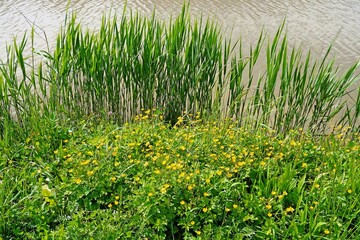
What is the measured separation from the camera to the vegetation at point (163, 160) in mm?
2039

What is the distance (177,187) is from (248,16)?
476 cm

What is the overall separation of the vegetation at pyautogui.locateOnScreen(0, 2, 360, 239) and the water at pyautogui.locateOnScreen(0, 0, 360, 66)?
227 centimetres

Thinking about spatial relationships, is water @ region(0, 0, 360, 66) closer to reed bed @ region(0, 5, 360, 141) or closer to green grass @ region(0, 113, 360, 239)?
reed bed @ region(0, 5, 360, 141)

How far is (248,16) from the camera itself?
637cm

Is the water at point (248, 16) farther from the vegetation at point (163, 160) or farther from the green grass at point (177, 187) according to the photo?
the green grass at point (177, 187)

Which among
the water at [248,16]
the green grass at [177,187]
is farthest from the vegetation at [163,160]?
the water at [248,16]

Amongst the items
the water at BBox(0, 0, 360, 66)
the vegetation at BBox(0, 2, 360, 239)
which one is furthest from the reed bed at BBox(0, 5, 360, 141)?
the water at BBox(0, 0, 360, 66)

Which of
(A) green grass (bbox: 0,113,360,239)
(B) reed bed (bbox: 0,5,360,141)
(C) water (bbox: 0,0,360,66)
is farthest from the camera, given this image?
(C) water (bbox: 0,0,360,66)

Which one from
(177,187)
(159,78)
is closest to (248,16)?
(159,78)

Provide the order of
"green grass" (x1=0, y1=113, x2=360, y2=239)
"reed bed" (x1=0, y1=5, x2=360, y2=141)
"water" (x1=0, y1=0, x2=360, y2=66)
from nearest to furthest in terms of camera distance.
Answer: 1. "green grass" (x1=0, y1=113, x2=360, y2=239)
2. "reed bed" (x1=0, y1=5, x2=360, y2=141)
3. "water" (x1=0, y1=0, x2=360, y2=66)

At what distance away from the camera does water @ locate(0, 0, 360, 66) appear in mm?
5391

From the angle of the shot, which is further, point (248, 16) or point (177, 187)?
point (248, 16)

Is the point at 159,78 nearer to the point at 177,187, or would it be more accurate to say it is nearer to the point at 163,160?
the point at 163,160

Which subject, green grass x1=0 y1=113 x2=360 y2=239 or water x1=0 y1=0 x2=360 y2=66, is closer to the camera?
green grass x1=0 y1=113 x2=360 y2=239
